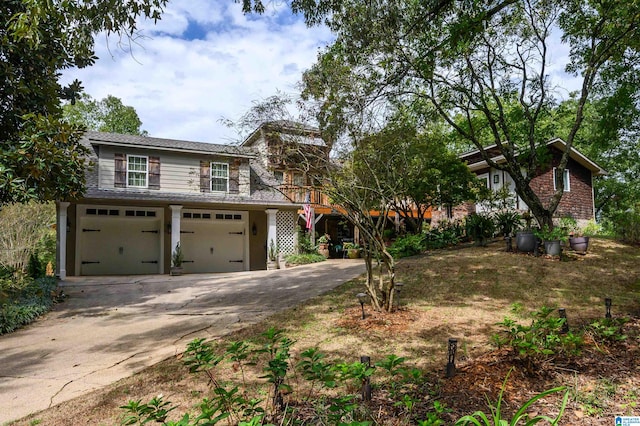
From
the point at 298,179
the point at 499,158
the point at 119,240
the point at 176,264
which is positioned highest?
the point at 499,158

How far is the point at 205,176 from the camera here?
14.2 meters

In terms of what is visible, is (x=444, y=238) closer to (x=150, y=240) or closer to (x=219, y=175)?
(x=219, y=175)

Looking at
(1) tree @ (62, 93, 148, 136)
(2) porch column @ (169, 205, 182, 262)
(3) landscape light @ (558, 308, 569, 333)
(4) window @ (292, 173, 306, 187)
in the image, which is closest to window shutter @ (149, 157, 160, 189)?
(2) porch column @ (169, 205, 182, 262)

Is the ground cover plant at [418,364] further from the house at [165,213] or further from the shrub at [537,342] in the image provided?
the house at [165,213]

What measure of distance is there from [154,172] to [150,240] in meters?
2.59

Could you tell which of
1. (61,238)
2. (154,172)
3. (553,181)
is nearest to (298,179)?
(154,172)

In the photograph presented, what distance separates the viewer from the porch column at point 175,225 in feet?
43.1

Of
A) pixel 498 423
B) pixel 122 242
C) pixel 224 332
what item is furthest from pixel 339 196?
pixel 122 242

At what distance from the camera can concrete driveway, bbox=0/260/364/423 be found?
3713 mm

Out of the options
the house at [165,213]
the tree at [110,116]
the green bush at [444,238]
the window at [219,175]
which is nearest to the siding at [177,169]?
the house at [165,213]

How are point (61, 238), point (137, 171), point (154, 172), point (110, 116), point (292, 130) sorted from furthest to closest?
1. point (110, 116)
2. point (154, 172)
3. point (137, 171)
4. point (61, 238)
5. point (292, 130)

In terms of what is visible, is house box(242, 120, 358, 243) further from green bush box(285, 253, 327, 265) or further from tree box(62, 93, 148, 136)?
tree box(62, 93, 148, 136)

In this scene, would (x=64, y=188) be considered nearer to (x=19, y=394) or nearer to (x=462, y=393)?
(x=19, y=394)

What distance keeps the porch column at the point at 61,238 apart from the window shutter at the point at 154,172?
2.68 metres
